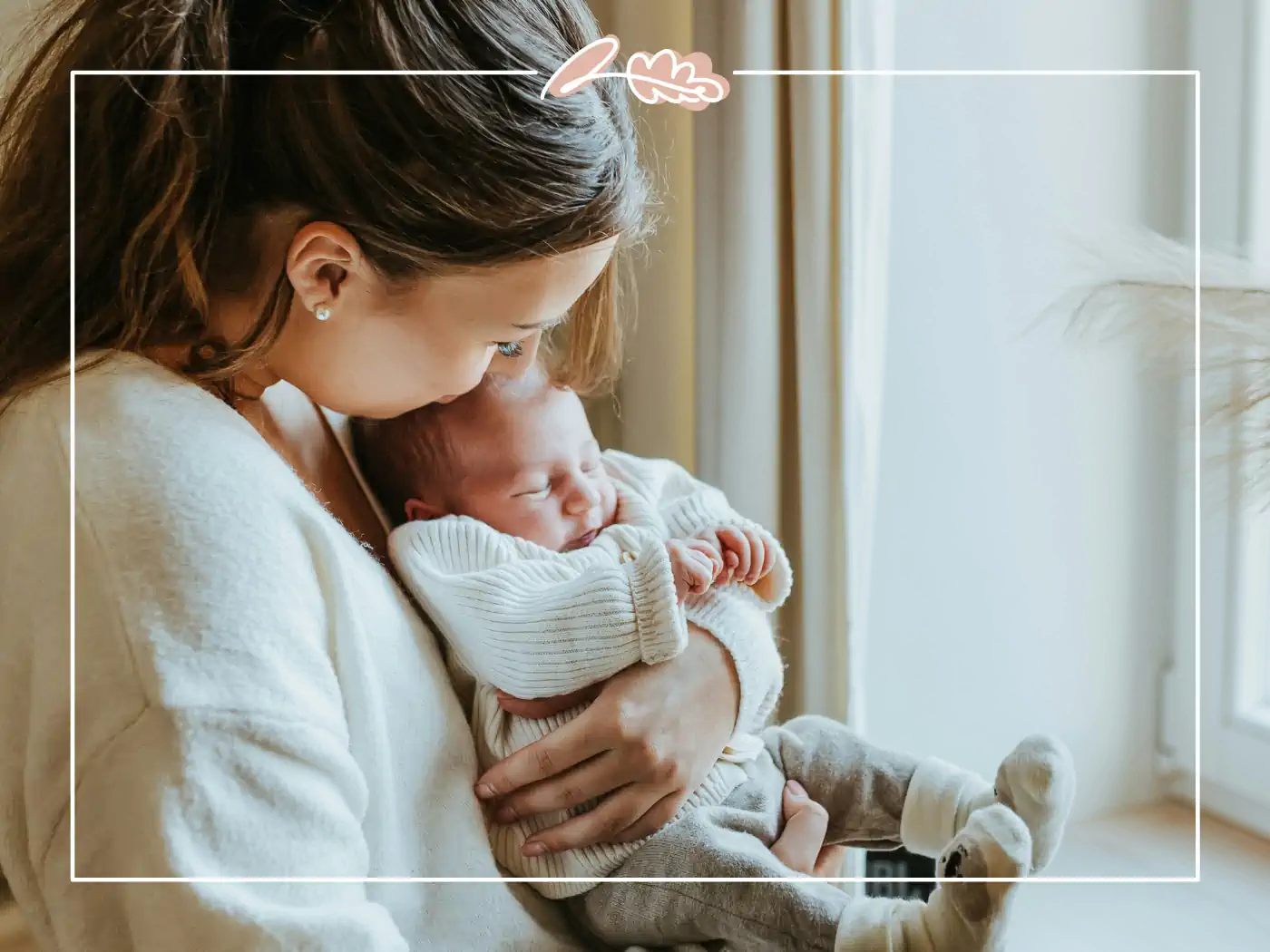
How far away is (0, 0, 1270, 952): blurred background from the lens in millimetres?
789

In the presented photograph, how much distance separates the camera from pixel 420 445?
0.81 meters

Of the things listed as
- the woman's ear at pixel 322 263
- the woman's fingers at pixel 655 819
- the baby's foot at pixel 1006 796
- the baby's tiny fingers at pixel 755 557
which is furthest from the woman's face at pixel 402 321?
the baby's foot at pixel 1006 796

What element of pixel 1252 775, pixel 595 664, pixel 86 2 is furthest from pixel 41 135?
pixel 1252 775

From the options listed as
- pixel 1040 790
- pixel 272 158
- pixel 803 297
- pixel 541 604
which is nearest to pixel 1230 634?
pixel 1040 790

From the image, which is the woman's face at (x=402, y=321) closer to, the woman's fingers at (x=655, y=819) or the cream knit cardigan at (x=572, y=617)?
the cream knit cardigan at (x=572, y=617)

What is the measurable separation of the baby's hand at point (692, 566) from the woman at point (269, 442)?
0.04 metres

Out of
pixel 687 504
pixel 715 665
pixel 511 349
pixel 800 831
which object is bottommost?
pixel 800 831

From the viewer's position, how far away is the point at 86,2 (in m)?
0.74

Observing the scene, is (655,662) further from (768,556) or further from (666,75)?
(666,75)

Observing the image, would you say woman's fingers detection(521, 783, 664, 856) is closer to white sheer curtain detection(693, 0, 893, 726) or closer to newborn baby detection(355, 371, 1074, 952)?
newborn baby detection(355, 371, 1074, 952)

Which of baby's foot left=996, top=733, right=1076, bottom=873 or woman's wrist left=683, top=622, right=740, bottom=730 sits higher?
woman's wrist left=683, top=622, right=740, bottom=730

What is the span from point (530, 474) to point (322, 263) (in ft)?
0.66

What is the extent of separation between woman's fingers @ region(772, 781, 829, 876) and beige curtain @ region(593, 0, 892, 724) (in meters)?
0.06

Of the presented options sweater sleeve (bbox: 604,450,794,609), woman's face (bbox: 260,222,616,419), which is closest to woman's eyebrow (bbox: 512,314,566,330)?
woman's face (bbox: 260,222,616,419)
